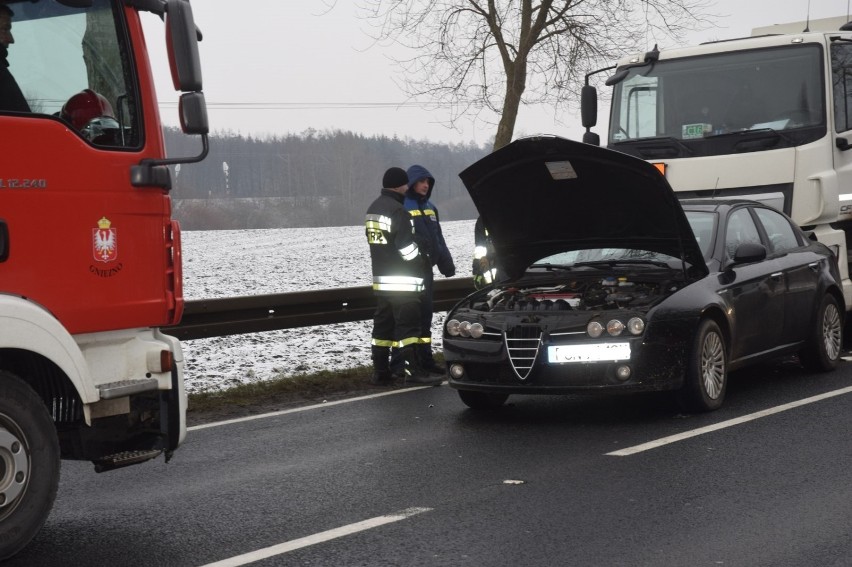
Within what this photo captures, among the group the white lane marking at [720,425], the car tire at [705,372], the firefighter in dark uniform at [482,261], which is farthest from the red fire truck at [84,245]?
the firefighter in dark uniform at [482,261]

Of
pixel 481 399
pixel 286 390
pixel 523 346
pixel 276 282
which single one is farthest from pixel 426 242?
pixel 276 282

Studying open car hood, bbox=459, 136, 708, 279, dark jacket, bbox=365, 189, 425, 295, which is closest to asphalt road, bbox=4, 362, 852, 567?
open car hood, bbox=459, 136, 708, 279

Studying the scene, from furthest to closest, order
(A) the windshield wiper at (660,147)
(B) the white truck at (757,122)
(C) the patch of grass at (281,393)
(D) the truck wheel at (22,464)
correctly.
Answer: (A) the windshield wiper at (660,147)
(B) the white truck at (757,122)
(C) the patch of grass at (281,393)
(D) the truck wheel at (22,464)

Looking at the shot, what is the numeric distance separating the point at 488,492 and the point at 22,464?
2.43 metres

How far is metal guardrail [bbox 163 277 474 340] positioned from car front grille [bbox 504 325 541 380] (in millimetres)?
3249

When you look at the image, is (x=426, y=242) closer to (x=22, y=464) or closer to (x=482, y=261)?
(x=482, y=261)

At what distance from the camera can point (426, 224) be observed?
11633 millimetres

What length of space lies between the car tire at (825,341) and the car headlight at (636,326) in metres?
2.73

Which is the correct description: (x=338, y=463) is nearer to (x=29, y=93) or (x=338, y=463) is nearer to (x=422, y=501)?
(x=422, y=501)

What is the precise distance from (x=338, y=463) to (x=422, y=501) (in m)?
1.25

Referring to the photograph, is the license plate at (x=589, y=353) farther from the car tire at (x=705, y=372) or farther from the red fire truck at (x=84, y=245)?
the red fire truck at (x=84, y=245)

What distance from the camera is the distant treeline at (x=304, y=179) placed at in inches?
2153

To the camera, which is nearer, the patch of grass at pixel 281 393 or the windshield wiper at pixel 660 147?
the patch of grass at pixel 281 393

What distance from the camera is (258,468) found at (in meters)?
7.25
